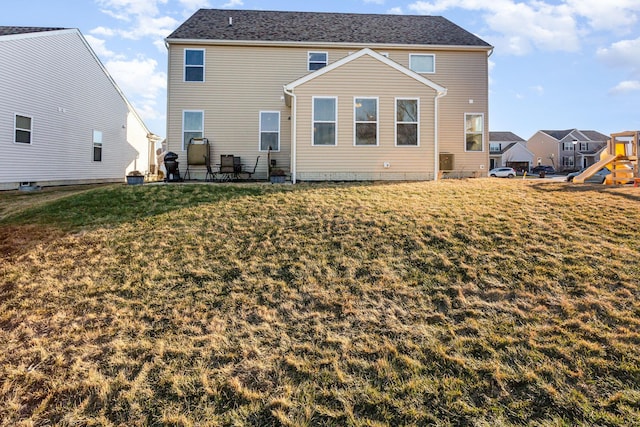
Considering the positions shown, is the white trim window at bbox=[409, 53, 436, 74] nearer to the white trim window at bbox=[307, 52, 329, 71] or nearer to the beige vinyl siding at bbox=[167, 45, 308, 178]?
the white trim window at bbox=[307, 52, 329, 71]

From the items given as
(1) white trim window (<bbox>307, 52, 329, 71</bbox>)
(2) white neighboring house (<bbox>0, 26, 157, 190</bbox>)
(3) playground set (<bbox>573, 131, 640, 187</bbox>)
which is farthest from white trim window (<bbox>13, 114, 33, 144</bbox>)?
(3) playground set (<bbox>573, 131, 640, 187</bbox>)

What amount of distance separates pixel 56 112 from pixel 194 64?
6.46m

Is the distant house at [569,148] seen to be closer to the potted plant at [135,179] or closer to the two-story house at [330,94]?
the two-story house at [330,94]

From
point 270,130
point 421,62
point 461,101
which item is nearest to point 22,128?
point 270,130

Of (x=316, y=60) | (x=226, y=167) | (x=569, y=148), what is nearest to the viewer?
(x=226, y=167)

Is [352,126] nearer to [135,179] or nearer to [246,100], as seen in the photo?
[246,100]

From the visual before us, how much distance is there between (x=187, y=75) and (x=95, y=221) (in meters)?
9.27

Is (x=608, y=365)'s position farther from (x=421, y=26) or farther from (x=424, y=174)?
(x=421, y=26)

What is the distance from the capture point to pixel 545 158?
58625 millimetres

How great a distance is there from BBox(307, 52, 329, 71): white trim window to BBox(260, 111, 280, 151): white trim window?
2.59m

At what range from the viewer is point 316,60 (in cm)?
1496

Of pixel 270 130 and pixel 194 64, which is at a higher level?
pixel 194 64

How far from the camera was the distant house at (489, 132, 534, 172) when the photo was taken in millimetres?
54844

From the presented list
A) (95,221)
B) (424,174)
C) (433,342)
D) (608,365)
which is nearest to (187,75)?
(95,221)
